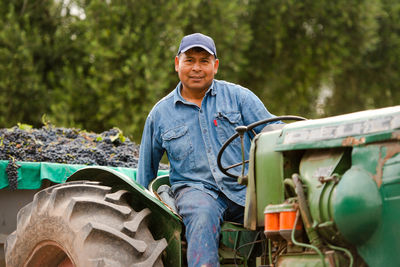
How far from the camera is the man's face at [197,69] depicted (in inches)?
166

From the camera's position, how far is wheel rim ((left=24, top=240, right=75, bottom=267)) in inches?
153

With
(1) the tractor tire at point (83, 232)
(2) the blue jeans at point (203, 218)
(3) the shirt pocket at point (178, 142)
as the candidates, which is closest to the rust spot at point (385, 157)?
(2) the blue jeans at point (203, 218)

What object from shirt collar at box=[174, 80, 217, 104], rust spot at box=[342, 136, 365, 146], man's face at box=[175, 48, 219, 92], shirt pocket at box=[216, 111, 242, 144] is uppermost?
man's face at box=[175, 48, 219, 92]

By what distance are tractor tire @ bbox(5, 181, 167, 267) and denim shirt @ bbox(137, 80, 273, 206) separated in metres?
0.43

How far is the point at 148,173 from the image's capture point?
14.4 ft

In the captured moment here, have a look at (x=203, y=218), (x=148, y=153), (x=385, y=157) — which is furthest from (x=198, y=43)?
(x=385, y=157)

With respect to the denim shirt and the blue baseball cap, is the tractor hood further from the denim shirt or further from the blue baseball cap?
the blue baseball cap

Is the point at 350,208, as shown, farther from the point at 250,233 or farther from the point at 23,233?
the point at 23,233

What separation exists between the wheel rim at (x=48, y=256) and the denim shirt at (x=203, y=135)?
0.74 metres

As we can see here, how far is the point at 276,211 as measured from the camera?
314cm

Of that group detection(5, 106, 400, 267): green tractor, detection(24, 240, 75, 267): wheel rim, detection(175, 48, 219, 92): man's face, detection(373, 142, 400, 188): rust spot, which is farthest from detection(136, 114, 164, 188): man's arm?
detection(373, 142, 400, 188): rust spot

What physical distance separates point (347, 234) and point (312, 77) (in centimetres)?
1684

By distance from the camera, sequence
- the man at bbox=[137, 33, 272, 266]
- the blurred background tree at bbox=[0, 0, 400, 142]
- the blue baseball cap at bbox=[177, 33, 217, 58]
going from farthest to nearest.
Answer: the blurred background tree at bbox=[0, 0, 400, 142], the blue baseball cap at bbox=[177, 33, 217, 58], the man at bbox=[137, 33, 272, 266]

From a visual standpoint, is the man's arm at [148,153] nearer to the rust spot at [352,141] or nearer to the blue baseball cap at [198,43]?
the blue baseball cap at [198,43]
